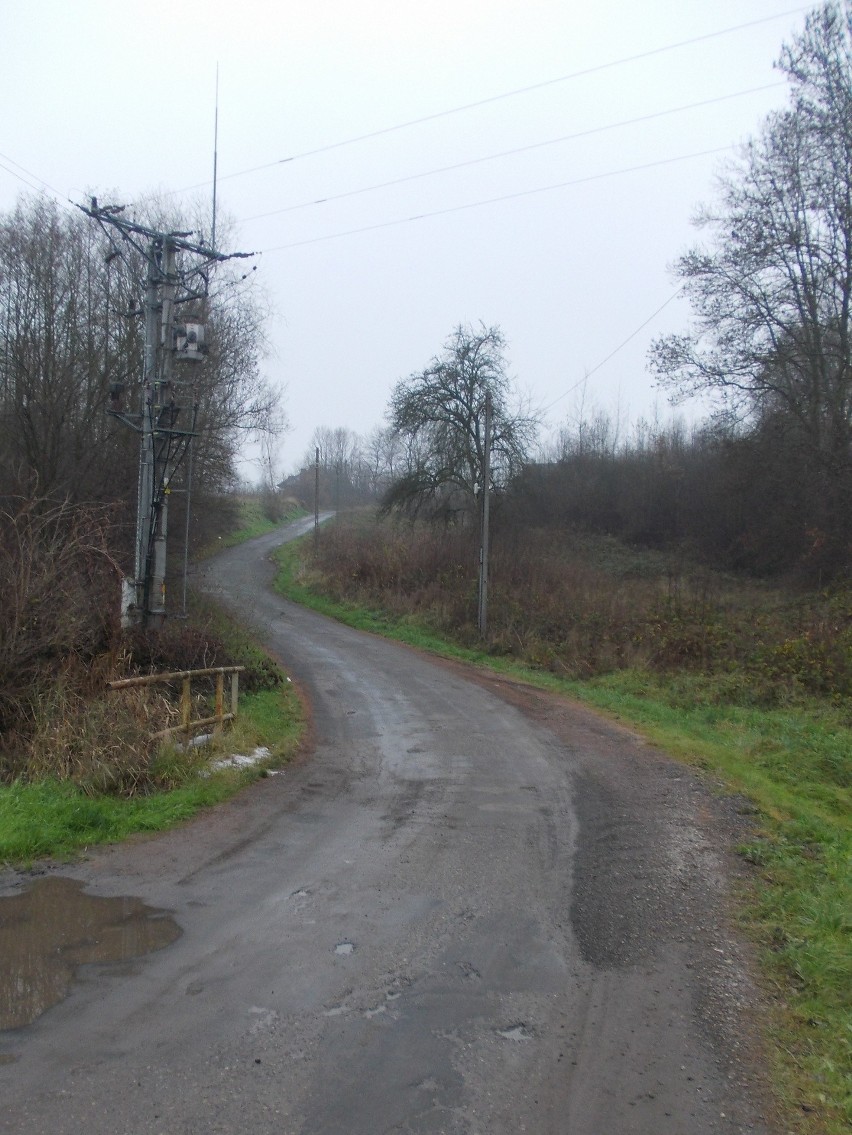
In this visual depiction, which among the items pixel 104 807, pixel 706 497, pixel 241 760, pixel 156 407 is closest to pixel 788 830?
pixel 241 760

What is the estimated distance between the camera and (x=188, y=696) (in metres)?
11.5

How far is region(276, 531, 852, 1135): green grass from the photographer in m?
4.42

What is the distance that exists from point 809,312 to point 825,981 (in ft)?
98.2

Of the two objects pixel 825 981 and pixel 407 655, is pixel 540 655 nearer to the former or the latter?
pixel 407 655

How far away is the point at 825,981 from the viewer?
520 cm

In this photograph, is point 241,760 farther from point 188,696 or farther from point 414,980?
point 414,980

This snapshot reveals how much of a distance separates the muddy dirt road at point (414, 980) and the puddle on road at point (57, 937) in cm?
16

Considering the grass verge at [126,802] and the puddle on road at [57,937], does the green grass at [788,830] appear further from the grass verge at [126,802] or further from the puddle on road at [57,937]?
the grass verge at [126,802]

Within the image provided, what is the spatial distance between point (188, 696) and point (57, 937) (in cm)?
585

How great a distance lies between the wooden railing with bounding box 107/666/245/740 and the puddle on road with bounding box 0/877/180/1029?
365 cm

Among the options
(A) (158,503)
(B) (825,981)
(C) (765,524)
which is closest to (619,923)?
(B) (825,981)

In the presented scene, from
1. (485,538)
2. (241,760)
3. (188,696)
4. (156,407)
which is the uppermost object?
(156,407)

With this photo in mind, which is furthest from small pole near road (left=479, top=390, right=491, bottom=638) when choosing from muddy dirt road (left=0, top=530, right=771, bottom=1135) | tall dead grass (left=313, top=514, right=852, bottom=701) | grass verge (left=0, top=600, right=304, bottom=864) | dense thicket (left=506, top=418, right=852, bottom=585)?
muddy dirt road (left=0, top=530, right=771, bottom=1135)

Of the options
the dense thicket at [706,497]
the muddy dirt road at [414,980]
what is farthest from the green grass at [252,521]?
the muddy dirt road at [414,980]
